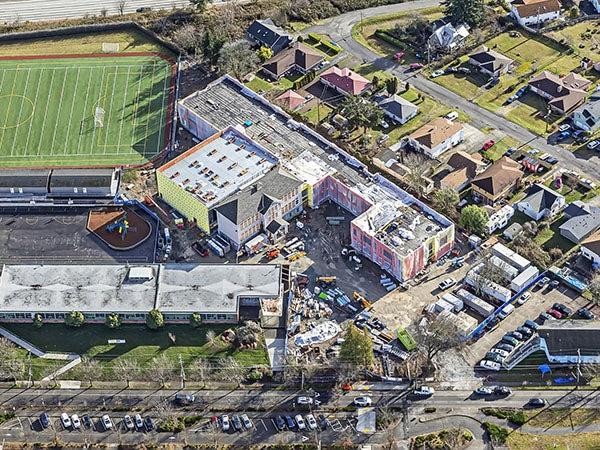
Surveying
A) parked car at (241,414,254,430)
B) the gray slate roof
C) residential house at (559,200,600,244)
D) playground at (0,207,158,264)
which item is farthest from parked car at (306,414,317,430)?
residential house at (559,200,600,244)

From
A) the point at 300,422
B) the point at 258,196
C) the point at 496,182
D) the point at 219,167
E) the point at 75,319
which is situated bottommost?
the point at 300,422

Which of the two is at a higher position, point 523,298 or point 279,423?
point 523,298

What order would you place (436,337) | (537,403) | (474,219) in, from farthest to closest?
(474,219) → (436,337) → (537,403)

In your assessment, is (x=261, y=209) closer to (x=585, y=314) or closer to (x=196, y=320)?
(x=196, y=320)

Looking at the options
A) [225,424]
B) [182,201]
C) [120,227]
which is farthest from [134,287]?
[225,424]

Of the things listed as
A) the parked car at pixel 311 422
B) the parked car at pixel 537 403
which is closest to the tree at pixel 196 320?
the parked car at pixel 311 422

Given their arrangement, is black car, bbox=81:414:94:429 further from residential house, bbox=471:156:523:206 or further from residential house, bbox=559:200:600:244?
residential house, bbox=559:200:600:244
